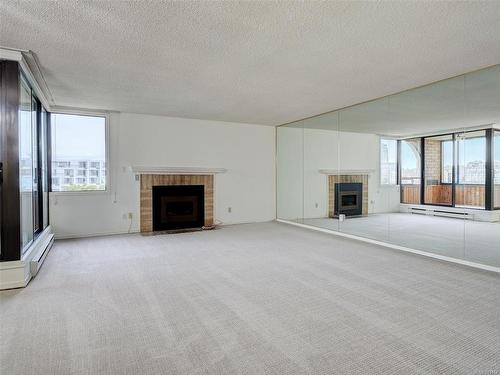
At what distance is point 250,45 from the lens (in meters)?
2.95

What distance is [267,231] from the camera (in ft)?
20.5

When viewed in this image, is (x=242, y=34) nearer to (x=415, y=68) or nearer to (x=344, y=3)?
(x=344, y=3)

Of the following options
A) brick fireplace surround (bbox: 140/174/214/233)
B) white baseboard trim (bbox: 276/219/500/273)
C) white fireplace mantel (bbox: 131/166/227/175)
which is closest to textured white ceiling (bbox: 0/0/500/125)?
white fireplace mantel (bbox: 131/166/227/175)

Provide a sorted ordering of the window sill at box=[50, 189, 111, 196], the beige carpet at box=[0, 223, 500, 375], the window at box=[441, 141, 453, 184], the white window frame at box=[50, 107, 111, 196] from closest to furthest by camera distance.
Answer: the beige carpet at box=[0, 223, 500, 375] → the window at box=[441, 141, 453, 184] → the window sill at box=[50, 189, 111, 196] → the white window frame at box=[50, 107, 111, 196]

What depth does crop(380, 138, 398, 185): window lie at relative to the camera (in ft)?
16.7

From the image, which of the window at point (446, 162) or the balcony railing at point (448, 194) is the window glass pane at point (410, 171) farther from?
the window at point (446, 162)

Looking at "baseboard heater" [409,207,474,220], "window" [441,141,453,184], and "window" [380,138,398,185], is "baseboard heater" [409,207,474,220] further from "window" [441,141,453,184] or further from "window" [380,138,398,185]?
"window" [380,138,398,185]

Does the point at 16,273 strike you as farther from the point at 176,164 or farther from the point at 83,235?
the point at 176,164

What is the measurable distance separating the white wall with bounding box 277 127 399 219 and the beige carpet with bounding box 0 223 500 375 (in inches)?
61.8

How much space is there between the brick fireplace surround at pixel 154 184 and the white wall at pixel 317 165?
1.91 m

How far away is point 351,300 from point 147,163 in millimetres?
4802

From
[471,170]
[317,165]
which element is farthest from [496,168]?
[317,165]

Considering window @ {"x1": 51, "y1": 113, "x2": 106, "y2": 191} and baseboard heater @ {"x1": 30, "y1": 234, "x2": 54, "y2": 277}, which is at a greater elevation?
window @ {"x1": 51, "y1": 113, "x2": 106, "y2": 191}

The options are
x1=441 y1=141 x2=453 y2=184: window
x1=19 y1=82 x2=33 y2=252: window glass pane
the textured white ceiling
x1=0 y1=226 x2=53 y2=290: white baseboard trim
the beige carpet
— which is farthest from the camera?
x1=441 y1=141 x2=453 y2=184: window
